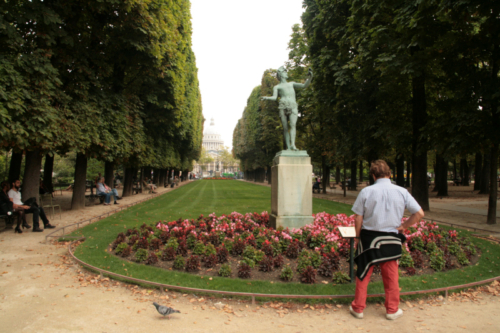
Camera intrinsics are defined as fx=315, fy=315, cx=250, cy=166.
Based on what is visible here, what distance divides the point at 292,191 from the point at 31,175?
9.69 meters

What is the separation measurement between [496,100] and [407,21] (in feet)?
13.4

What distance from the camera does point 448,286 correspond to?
5344mm

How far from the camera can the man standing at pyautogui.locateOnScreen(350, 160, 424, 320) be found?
4.13 metres

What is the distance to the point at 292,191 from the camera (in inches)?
352

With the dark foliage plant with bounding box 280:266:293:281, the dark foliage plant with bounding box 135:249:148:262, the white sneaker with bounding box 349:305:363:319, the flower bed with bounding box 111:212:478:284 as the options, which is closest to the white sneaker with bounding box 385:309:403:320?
the white sneaker with bounding box 349:305:363:319

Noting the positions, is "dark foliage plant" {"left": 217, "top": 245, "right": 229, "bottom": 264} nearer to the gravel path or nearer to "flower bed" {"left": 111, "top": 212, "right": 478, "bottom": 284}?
"flower bed" {"left": 111, "top": 212, "right": 478, "bottom": 284}

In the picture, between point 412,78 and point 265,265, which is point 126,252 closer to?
point 265,265

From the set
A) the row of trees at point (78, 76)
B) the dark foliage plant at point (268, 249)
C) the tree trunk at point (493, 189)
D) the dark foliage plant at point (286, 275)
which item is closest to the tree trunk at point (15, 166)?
the row of trees at point (78, 76)

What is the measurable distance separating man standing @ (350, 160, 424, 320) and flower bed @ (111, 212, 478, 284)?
1251 mm

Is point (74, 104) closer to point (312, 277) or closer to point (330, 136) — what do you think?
point (312, 277)

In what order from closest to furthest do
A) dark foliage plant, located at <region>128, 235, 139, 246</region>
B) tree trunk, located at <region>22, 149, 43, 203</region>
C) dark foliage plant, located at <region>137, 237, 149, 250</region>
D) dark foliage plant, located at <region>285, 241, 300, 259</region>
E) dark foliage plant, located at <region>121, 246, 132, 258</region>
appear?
1. dark foliage plant, located at <region>285, 241, 300, 259</region>
2. dark foliage plant, located at <region>121, 246, 132, 258</region>
3. dark foliage plant, located at <region>137, 237, 149, 250</region>
4. dark foliage plant, located at <region>128, 235, 139, 246</region>
5. tree trunk, located at <region>22, 149, 43, 203</region>

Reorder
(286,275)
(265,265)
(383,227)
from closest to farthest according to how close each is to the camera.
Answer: (383,227) → (286,275) → (265,265)

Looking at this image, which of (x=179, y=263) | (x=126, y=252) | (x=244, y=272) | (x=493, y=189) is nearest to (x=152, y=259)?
(x=179, y=263)

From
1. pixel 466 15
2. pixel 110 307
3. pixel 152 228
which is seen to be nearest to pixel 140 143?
pixel 152 228
